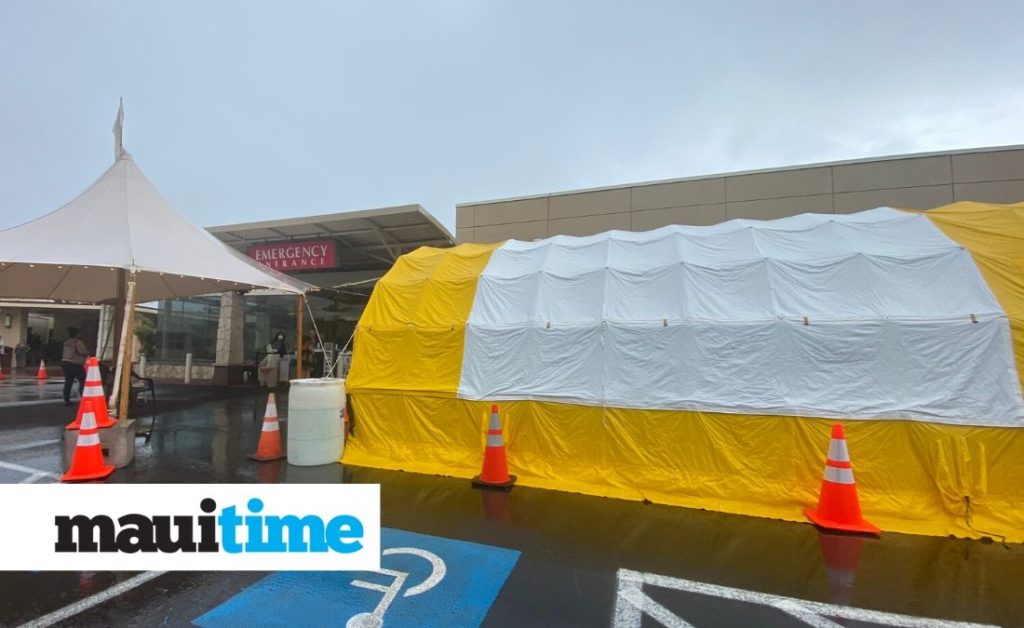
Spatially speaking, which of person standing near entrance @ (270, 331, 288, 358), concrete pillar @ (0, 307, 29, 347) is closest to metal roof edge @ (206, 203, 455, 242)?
person standing near entrance @ (270, 331, 288, 358)

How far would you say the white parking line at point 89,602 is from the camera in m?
2.84

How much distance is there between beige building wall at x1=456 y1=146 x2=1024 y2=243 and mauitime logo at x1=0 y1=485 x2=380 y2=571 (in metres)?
8.97

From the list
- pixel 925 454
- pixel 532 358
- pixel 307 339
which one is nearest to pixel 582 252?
pixel 532 358

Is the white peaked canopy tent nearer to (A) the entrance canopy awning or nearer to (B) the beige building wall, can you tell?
(A) the entrance canopy awning

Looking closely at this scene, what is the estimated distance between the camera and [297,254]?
14602 millimetres

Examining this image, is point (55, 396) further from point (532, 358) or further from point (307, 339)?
point (532, 358)

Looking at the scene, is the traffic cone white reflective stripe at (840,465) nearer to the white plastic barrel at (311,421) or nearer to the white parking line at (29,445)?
the white plastic barrel at (311,421)

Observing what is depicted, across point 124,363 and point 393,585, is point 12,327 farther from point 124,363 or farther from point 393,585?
point 393,585

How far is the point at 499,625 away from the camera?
2.88m

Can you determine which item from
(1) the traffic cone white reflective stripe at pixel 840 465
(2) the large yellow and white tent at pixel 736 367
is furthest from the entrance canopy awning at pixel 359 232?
(1) the traffic cone white reflective stripe at pixel 840 465

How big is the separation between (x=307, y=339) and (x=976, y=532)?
57.9 ft

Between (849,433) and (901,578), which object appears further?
(849,433)

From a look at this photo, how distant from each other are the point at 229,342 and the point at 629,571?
16.9 m

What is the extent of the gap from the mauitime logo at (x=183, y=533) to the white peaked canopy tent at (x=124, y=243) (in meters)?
3.55
